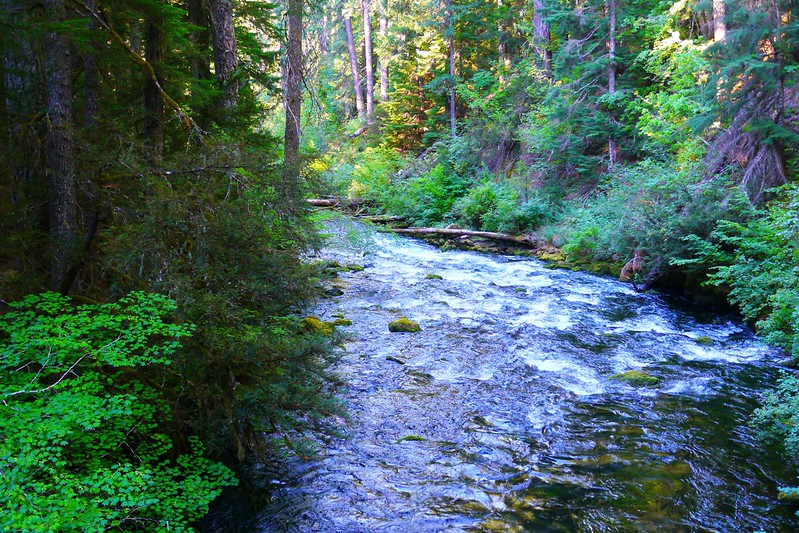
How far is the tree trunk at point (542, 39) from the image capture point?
2314 centimetres

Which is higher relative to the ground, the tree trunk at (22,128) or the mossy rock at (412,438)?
the tree trunk at (22,128)

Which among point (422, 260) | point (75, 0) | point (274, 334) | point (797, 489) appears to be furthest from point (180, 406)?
point (422, 260)

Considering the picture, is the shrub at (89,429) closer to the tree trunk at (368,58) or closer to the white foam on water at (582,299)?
the white foam on water at (582,299)

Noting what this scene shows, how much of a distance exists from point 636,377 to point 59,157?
7.48 metres

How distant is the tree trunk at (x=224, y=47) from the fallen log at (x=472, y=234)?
441 inches

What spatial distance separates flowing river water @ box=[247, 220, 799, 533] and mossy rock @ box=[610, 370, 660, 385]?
0.14 meters

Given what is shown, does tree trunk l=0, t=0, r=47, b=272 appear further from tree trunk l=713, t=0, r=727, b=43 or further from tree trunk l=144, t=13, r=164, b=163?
tree trunk l=713, t=0, r=727, b=43

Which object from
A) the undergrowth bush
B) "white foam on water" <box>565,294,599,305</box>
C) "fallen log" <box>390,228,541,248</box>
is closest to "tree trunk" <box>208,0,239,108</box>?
"white foam on water" <box>565,294,599,305</box>

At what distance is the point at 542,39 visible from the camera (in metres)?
23.2

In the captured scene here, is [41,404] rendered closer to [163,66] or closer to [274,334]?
[274,334]

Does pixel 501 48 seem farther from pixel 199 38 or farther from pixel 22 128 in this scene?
pixel 22 128

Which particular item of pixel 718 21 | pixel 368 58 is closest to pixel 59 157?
pixel 718 21

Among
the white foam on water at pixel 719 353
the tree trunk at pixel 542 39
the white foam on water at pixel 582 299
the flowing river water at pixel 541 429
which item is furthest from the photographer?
the tree trunk at pixel 542 39

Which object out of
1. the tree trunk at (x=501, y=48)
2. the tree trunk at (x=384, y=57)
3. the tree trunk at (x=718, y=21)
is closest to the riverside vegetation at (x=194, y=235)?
the tree trunk at (x=718, y=21)
